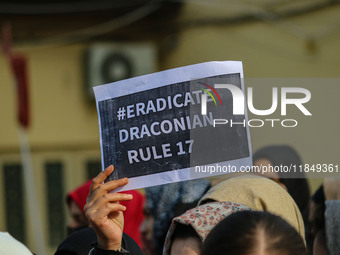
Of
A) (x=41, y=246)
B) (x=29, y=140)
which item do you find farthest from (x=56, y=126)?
(x=41, y=246)

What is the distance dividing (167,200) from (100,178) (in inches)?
51.2

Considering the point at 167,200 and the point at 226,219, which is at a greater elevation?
the point at 226,219

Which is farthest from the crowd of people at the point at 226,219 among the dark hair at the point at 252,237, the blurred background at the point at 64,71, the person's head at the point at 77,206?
the blurred background at the point at 64,71

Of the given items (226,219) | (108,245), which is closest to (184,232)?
(108,245)

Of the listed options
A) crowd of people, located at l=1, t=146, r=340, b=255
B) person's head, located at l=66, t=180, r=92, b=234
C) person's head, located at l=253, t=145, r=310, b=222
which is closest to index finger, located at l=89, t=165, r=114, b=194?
crowd of people, located at l=1, t=146, r=340, b=255

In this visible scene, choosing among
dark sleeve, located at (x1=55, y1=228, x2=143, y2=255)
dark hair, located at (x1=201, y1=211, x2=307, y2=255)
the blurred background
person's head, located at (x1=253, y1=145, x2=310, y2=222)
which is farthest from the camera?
the blurred background

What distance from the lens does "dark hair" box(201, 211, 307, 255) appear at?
151 centimetres

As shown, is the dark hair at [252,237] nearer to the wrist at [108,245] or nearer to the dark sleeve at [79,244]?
the wrist at [108,245]

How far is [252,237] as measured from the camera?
153cm

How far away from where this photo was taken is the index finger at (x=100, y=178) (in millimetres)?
2002

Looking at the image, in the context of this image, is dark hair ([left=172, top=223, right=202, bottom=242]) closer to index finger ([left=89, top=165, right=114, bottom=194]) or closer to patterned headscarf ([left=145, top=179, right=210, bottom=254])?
index finger ([left=89, top=165, right=114, bottom=194])

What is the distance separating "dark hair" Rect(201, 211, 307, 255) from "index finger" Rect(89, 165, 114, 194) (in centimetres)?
53

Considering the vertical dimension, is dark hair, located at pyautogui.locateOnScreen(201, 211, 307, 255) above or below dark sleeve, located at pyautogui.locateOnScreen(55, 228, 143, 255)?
above

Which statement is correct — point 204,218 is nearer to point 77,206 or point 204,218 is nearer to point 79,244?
point 79,244
